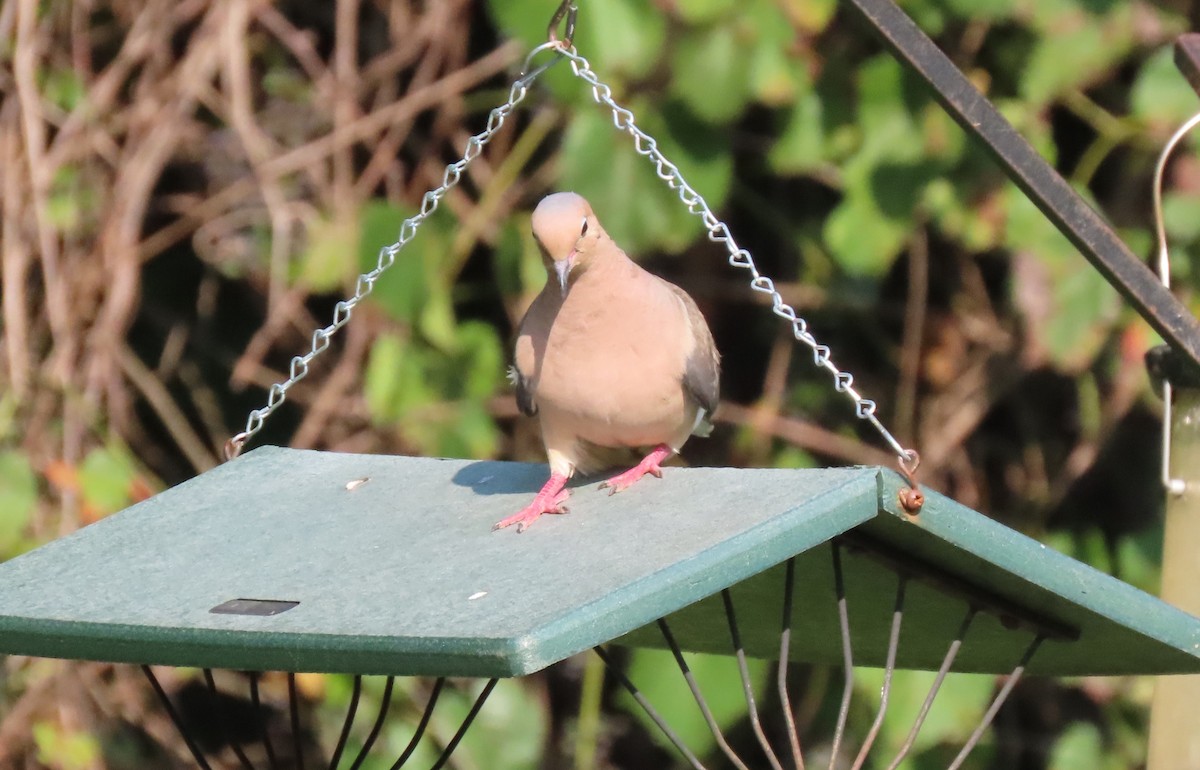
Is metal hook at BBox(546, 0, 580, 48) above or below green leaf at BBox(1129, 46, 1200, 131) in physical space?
above

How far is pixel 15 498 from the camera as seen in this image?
3488mm

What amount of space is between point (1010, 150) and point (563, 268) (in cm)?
64

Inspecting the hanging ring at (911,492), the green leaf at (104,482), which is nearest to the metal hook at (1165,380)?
the hanging ring at (911,492)

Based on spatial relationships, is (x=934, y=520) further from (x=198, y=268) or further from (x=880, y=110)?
(x=198, y=268)

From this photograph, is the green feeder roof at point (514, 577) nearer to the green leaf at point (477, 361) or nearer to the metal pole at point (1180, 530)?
the metal pole at point (1180, 530)

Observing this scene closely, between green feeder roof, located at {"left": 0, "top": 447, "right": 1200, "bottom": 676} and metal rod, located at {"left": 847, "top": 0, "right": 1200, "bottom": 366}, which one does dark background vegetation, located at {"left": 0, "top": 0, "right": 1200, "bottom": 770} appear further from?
metal rod, located at {"left": 847, "top": 0, "right": 1200, "bottom": 366}

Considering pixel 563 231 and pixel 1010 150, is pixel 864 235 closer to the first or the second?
pixel 563 231

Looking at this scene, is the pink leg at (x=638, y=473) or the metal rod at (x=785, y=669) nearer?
the metal rod at (x=785, y=669)

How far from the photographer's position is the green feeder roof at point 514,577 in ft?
5.24

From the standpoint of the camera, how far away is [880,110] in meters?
3.48

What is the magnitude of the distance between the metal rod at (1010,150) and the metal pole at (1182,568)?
1.34ft

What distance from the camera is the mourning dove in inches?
88.5

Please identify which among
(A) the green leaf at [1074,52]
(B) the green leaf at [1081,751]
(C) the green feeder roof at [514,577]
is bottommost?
(B) the green leaf at [1081,751]

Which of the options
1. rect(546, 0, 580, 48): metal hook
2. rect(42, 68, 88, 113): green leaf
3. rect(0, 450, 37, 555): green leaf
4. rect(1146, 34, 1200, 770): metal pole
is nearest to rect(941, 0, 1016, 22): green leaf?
rect(1146, 34, 1200, 770): metal pole
